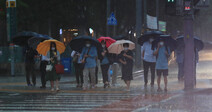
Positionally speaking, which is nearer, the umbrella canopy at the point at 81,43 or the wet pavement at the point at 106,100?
the wet pavement at the point at 106,100

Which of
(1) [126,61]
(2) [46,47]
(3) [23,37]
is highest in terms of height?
(3) [23,37]

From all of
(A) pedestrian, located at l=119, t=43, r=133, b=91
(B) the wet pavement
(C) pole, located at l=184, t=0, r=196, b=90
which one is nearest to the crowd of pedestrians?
Answer: (A) pedestrian, located at l=119, t=43, r=133, b=91

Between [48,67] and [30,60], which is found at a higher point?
[30,60]

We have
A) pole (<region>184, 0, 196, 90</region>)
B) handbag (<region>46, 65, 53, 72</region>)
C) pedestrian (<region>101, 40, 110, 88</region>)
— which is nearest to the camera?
pole (<region>184, 0, 196, 90</region>)

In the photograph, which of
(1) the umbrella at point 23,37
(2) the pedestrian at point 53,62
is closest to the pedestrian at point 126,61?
(2) the pedestrian at point 53,62

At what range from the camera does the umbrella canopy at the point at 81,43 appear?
614 inches

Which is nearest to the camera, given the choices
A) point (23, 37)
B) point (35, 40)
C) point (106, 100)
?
point (106, 100)

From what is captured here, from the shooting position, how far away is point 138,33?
31.4 m

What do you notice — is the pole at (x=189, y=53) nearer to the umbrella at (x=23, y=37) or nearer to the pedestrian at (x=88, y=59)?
the pedestrian at (x=88, y=59)

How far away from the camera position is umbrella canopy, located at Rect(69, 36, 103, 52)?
15.6 metres

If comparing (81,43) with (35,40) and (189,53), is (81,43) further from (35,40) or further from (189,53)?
(189,53)

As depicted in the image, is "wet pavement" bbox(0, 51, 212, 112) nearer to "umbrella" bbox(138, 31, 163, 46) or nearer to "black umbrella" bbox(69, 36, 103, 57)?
"black umbrella" bbox(69, 36, 103, 57)

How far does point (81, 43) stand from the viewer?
16.0 metres

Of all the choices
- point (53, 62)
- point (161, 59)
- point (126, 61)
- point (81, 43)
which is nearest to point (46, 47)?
point (53, 62)
